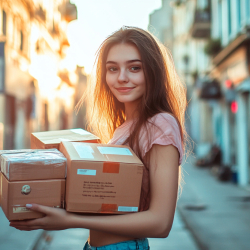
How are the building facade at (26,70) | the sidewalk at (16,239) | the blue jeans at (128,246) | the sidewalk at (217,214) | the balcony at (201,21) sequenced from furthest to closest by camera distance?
the balcony at (201,21) → the building facade at (26,70) → the sidewalk at (217,214) → the sidewalk at (16,239) → the blue jeans at (128,246)

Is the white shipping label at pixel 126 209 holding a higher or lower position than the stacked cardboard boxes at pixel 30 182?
lower

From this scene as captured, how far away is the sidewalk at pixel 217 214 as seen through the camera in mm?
4883

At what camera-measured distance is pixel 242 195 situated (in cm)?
862

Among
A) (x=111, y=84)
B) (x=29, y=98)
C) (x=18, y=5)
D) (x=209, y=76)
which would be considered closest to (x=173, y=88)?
(x=111, y=84)

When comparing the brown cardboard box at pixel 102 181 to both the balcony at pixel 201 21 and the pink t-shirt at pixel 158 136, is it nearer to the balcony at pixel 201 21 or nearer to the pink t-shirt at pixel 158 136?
the pink t-shirt at pixel 158 136

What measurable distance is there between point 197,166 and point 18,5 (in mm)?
10243

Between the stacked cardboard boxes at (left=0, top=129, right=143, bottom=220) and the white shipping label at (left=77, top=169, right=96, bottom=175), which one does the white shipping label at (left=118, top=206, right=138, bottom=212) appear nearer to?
the stacked cardboard boxes at (left=0, top=129, right=143, bottom=220)

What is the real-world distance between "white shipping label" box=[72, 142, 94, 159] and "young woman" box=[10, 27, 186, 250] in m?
0.23

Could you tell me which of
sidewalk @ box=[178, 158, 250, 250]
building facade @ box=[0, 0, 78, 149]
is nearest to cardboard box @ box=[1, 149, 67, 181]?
sidewalk @ box=[178, 158, 250, 250]

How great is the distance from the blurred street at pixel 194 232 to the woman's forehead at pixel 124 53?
3.42 metres

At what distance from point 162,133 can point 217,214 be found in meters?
5.63

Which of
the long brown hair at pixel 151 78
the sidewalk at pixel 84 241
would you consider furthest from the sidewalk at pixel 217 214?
the long brown hair at pixel 151 78

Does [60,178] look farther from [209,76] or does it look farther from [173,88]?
[209,76]

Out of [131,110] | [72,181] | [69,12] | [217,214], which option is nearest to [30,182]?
[72,181]
